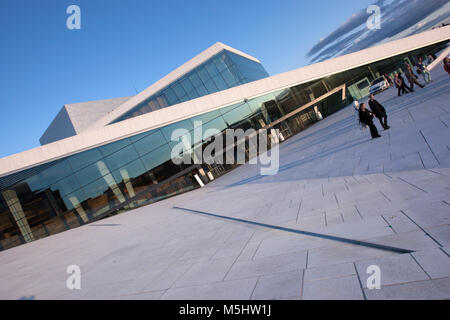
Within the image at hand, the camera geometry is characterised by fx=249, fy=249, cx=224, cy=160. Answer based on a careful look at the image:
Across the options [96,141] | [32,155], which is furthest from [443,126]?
[32,155]

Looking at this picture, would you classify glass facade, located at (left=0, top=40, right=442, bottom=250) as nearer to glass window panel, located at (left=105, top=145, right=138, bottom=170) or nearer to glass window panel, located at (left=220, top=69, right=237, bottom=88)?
glass window panel, located at (left=105, top=145, right=138, bottom=170)

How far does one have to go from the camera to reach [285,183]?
8.37 metres

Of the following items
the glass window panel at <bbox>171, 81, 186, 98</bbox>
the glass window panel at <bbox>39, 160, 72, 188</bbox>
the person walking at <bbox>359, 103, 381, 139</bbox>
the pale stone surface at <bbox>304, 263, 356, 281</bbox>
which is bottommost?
the pale stone surface at <bbox>304, 263, 356, 281</bbox>

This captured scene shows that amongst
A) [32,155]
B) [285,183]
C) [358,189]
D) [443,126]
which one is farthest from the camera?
[32,155]

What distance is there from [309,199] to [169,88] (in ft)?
100

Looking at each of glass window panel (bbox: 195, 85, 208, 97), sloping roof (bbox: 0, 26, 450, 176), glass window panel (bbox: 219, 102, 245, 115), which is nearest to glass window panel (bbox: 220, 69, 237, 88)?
glass window panel (bbox: 195, 85, 208, 97)

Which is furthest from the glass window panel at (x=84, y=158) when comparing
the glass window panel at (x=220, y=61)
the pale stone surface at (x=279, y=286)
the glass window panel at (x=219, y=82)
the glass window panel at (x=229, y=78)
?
the glass window panel at (x=220, y=61)

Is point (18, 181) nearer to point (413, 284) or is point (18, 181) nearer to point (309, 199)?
point (309, 199)

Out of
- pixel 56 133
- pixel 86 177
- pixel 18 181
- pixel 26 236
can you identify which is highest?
pixel 56 133

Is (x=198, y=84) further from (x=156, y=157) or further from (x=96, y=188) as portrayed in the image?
(x=96, y=188)

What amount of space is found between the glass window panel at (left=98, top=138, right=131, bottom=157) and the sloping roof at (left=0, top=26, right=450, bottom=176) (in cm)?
31

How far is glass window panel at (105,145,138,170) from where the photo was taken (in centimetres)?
1678

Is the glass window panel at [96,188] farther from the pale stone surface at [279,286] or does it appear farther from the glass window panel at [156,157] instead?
the pale stone surface at [279,286]

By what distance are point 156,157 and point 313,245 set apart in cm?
1524
